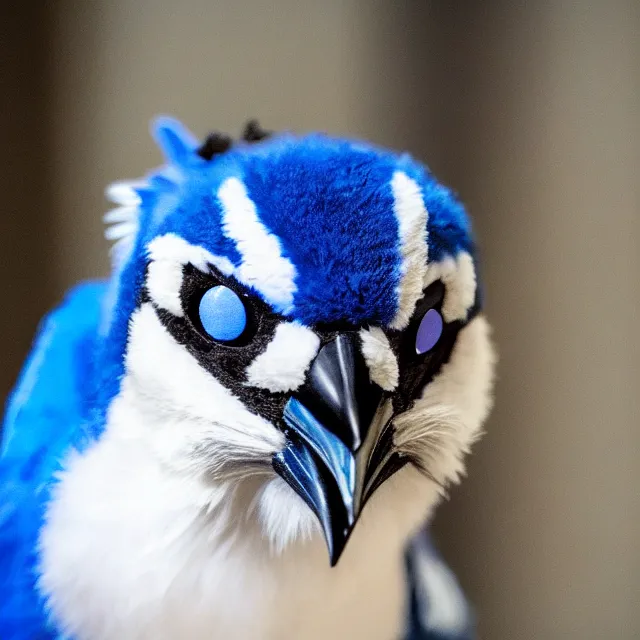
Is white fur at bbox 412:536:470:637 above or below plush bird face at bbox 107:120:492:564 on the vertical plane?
below

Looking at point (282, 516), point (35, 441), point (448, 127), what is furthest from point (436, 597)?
point (448, 127)

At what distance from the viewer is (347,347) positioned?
34 cm

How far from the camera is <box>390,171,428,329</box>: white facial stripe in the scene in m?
0.35

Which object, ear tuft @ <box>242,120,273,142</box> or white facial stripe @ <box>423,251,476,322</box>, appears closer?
white facial stripe @ <box>423,251,476,322</box>

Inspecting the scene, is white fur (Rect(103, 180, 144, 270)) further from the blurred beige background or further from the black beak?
the blurred beige background

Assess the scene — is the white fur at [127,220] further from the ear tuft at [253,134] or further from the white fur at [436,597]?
the white fur at [436,597]

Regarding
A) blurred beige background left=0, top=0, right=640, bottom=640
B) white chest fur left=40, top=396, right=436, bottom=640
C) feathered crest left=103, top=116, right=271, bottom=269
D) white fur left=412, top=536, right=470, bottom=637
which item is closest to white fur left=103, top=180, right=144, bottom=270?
feathered crest left=103, top=116, right=271, bottom=269

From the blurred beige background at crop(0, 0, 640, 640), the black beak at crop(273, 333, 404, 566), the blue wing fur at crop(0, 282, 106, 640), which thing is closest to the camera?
the black beak at crop(273, 333, 404, 566)

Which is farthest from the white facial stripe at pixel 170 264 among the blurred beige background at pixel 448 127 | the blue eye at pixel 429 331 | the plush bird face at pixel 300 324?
the blurred beige background at pixel 448 127

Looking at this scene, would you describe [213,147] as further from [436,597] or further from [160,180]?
[436,597]

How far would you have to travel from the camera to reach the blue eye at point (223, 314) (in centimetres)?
36

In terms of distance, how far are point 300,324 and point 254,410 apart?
50 millimetres

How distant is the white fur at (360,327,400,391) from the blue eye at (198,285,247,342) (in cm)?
6

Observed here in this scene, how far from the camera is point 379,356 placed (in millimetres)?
349
